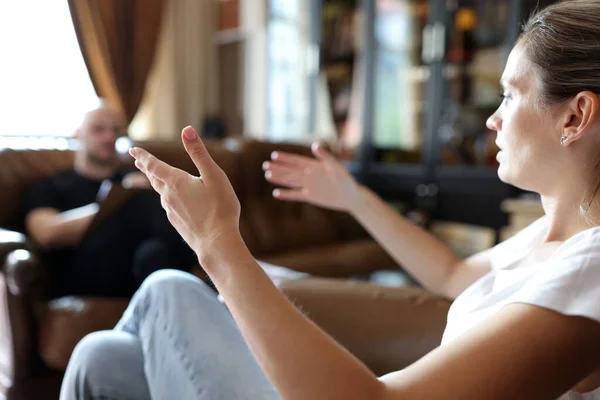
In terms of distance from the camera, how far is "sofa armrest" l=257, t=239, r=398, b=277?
7.96 ft

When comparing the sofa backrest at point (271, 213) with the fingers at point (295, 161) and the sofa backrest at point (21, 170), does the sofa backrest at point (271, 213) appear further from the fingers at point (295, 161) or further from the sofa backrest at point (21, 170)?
the fingers at point (295, 161)

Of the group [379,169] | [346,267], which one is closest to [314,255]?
[346,267]

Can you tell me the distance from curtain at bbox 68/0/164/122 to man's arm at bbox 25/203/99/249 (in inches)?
54.3

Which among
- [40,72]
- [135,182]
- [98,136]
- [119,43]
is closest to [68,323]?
[135,182]

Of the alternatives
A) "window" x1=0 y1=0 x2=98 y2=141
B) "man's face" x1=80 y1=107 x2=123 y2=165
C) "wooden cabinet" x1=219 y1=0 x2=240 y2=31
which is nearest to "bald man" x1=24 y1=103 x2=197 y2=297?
"man's face" x1=80 y1=107 x2=123 y2=165

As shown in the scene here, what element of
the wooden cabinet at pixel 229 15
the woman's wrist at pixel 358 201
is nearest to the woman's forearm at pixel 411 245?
the woman's wrist at pixel 358 201

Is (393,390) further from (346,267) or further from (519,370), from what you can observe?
(346,267)

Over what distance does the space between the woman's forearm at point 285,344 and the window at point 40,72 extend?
2.62 m

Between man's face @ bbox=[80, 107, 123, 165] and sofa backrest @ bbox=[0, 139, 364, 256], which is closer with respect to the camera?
sofa backrest @ bbox=[0, 139, 364, 256]

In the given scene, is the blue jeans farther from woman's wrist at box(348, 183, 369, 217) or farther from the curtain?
the curtain

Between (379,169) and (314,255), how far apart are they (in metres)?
0.97

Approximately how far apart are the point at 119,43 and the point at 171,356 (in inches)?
104

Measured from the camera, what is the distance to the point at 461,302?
809mm

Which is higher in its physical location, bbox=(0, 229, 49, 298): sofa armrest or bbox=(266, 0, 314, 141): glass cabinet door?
bbox=(266, 0, 314, 141): glass cabinet door
